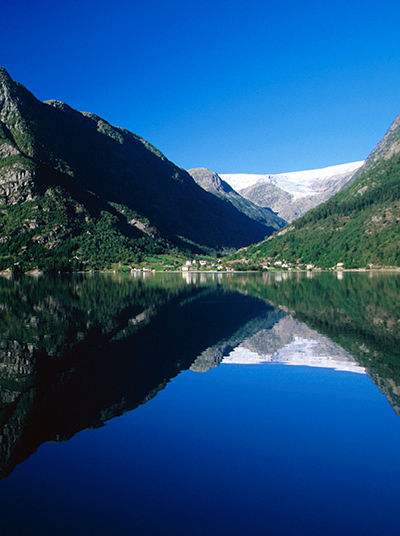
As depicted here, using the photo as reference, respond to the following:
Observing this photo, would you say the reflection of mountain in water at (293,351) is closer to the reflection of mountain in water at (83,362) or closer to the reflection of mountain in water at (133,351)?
the reflection of mountain in water at (133,351)

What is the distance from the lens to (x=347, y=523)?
11.0 m

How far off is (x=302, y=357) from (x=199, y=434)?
581 inches

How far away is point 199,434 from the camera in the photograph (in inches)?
659

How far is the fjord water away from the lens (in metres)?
11.4

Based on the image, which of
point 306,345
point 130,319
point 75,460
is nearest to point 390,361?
point 306,345

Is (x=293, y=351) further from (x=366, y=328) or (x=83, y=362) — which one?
(x=83, y=362)

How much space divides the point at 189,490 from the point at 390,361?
18730 millimetres

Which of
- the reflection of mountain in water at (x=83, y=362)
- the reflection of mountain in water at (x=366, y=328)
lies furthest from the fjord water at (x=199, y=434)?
the reflection of mountain in water at (x=366, y=328)

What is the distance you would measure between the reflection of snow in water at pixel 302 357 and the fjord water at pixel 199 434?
146mm

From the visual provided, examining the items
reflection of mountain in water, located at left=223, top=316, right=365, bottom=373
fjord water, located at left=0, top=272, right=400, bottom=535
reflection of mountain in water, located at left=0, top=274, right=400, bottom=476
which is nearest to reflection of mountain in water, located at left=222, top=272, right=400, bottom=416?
reflection of mountain in water, located at left=0, top=274, right=400, bottom=476

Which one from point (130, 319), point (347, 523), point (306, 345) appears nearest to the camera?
point (347, 523)

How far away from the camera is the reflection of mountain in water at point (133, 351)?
61.5 ft

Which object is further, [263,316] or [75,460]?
[263,316]

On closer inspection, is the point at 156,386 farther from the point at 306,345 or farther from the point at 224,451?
the point at 306,345
